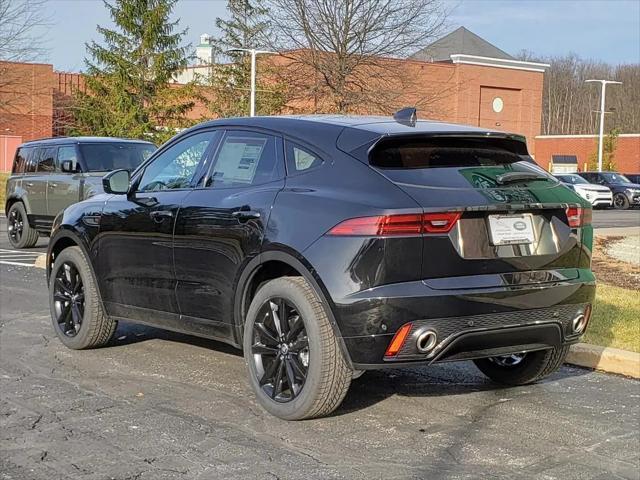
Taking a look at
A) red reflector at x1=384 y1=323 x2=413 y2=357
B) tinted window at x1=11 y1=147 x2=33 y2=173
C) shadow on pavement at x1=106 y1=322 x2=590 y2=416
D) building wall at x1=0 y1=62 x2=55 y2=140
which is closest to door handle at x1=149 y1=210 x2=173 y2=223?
shadow on pavement at x1=106 y1=322 x2=590 y2=416

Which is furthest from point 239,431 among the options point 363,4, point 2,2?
point 2,2

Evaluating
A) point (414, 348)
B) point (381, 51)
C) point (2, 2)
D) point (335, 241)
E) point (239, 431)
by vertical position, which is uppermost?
point (2, 2)

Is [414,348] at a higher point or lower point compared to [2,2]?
lower

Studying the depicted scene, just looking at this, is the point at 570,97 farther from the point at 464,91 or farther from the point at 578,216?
the point at 578,216

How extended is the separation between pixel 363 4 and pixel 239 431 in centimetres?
2087

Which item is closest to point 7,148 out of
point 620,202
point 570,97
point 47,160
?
point 620,202

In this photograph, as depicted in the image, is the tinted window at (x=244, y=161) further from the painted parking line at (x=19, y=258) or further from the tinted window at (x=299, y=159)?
the painted parking line at (x=19, y=258)

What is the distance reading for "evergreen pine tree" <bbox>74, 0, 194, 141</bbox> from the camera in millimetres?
42219

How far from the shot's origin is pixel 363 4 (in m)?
24.4

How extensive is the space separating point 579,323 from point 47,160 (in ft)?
39.3

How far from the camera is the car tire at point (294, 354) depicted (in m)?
4.91

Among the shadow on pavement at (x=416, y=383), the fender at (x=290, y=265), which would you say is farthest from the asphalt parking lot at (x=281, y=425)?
the fender at (x=290, y=265)

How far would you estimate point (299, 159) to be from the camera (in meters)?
5.38

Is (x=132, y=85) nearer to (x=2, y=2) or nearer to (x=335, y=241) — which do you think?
(x=2, y=2)
